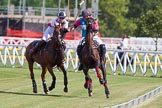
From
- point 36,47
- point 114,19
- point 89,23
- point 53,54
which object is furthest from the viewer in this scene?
point 114,19

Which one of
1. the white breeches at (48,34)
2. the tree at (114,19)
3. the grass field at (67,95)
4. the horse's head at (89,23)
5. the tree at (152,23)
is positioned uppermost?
the horse's head at (89,23)

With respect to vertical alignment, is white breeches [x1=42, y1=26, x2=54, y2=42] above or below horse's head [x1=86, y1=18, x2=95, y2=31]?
below

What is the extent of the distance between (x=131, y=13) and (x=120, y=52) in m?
77.9

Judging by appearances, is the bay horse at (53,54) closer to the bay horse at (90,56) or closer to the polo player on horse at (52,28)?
the polo player on horse at (52,28)

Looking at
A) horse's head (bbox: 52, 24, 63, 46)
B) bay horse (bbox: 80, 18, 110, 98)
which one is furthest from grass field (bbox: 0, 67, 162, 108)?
horse's head (bbox: 52, 24, 63, 46)

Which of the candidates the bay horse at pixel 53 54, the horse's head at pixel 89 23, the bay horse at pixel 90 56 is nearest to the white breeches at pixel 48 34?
the bay horse at pixel 53 54

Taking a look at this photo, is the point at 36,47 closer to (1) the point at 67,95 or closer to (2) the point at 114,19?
(1) the point at 67,95

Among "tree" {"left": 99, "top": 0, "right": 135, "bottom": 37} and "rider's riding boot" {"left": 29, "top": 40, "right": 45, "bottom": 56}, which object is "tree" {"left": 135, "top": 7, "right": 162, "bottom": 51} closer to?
"rider's riding boot" {"left": 29, "top": 40, "right": 45, "bottom": 56}

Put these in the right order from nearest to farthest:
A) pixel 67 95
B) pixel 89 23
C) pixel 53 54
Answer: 1. pixel 89 23
2. pixel 67 95
3. pixel 53 54

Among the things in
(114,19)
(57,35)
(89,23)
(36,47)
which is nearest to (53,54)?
(57,35)

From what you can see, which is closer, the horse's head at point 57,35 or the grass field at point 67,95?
the grass field at point 67,95

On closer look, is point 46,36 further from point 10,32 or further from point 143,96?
point 10,32

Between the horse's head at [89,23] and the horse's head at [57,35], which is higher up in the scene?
the horse's head at [89,23]

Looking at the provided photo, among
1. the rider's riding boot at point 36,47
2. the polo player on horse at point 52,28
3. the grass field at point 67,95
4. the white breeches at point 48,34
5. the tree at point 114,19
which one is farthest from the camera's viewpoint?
the tree at point 114,19
